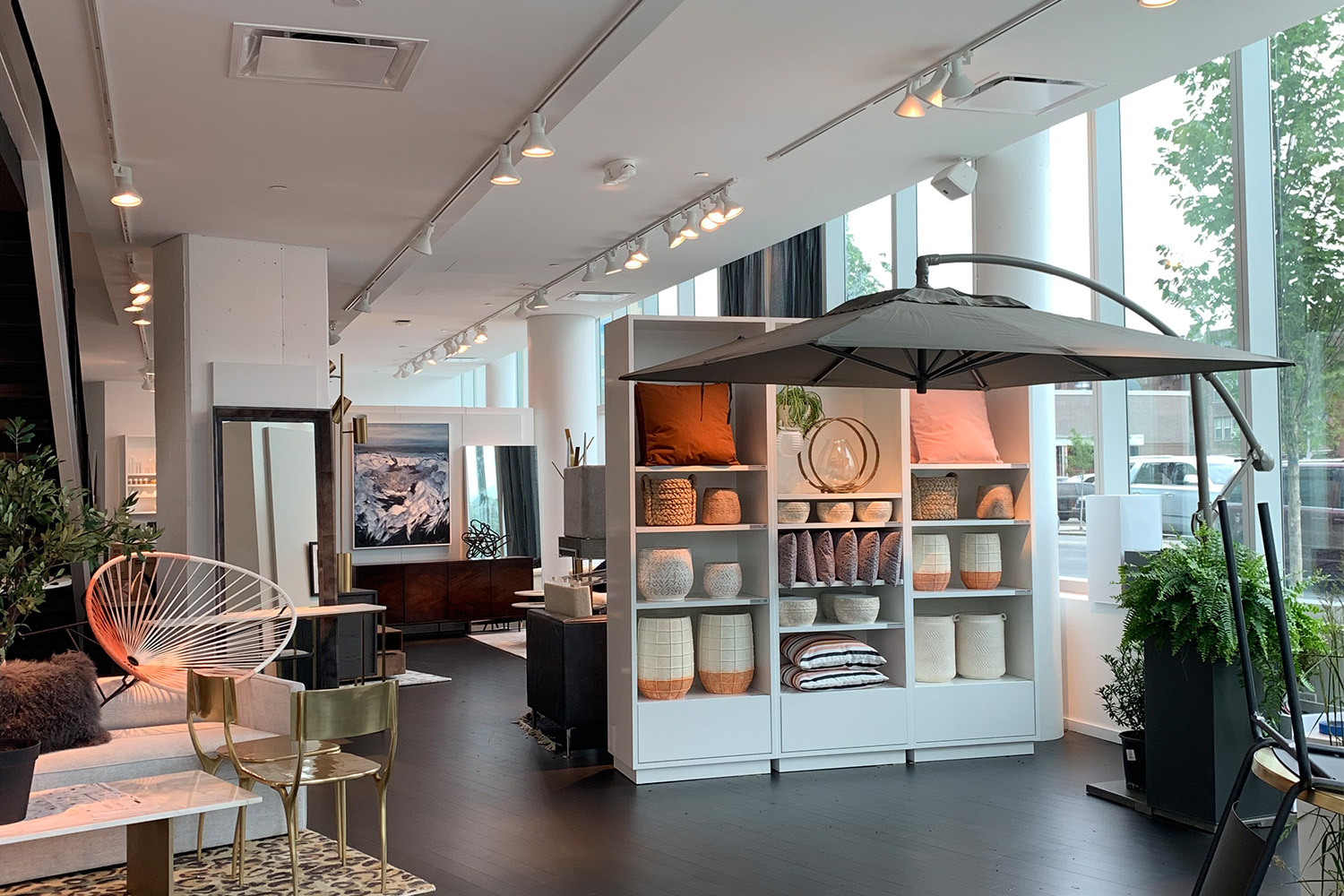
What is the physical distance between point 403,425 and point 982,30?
9628 mm

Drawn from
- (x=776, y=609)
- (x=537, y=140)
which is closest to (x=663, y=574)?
(x=776, y=609)

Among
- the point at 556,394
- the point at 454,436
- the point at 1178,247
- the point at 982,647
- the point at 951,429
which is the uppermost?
the point at 1178,247

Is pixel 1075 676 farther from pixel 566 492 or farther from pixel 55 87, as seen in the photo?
pixel 55 87

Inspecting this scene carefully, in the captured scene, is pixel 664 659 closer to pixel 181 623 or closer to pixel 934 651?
pixel 934 651

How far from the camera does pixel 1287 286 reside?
597 cm

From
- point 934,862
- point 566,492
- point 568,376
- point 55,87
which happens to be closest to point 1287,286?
point 934,862

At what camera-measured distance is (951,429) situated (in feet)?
21.0

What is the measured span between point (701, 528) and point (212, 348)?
3.72m

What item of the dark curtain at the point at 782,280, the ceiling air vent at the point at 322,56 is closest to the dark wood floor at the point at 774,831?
the ceiling air vent at the point at 322,56

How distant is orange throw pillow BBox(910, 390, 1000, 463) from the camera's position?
6.36 meters

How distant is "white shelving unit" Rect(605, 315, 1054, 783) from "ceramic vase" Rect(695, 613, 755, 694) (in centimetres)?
8

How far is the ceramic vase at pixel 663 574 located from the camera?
5.81 meters

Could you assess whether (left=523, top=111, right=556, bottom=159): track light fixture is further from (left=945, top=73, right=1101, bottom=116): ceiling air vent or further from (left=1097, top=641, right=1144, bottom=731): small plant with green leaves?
(left=1097, top=641, right=1144, bottom=731): small plant with green leaves

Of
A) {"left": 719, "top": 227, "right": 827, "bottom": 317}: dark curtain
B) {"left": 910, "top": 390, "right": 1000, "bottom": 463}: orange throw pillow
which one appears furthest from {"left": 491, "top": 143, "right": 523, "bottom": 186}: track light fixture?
{"left": 719, "top": 227, "right": 827, "bottom": 317}: dark curtain
